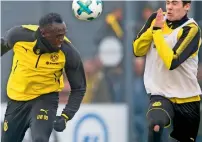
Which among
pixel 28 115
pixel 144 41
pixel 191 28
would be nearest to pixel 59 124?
pixel 28 115

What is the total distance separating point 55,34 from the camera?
28.2 feet

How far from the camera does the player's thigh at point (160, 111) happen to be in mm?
8664

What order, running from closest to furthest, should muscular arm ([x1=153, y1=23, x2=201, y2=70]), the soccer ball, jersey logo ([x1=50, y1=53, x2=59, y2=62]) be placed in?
muscular arm ([x1=153, y1=23, x2=201, y2=70]) → jersey logo ([x1=50, y1=53, x2=59, y2=62]) → the soccer ball

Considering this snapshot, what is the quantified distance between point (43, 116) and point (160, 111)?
1.25 m

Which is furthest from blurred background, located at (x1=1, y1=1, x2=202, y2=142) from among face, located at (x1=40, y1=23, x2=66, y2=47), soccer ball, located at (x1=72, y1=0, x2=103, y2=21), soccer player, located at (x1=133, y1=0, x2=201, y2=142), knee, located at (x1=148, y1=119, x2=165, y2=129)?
face, located at (x1=40, y1=23, x2=66, y2=47)

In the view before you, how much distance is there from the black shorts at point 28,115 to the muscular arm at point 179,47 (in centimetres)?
135

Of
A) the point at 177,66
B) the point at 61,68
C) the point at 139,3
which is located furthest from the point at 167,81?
the point at 139,3

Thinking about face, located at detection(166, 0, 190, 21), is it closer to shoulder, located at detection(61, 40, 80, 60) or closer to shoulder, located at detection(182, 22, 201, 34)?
shoulder, located at detection(182, 22, 201, 34)

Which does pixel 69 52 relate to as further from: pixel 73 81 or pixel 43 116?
pixel 43 116

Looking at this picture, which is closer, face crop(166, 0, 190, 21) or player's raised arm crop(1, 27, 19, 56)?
face crop(166, 0, 190, 21)

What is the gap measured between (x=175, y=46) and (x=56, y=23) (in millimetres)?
1268

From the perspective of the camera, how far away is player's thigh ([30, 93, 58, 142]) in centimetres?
872

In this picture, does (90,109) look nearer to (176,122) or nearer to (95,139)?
(95,139)

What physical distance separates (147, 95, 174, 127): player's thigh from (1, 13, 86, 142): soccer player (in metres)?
0.85
